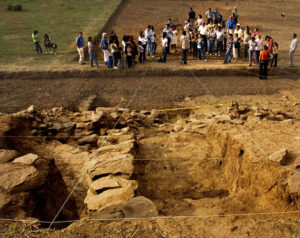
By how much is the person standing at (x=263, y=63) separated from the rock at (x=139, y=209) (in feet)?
30.7

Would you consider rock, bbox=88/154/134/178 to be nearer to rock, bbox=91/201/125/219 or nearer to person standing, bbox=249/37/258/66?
rock, bbox=91/201/125/219

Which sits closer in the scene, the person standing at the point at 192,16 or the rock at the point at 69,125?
the rock at the point at 69,125

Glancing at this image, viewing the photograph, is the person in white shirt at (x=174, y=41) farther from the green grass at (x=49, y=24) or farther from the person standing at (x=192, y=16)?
the green grass at (x=49, y=24)

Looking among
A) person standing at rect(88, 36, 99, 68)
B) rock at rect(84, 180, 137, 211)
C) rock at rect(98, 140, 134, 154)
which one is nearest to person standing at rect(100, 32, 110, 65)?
person standing at rect(88, 36, 99, 68)

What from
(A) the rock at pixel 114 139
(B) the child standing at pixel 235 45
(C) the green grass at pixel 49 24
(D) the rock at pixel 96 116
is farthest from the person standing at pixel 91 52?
(B) the child standing at pixel 235 45

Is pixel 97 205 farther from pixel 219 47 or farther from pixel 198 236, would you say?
pixel 219 47

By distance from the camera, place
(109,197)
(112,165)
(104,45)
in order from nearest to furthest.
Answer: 1. (109,197)
2. (112,165)
3. (104,45)

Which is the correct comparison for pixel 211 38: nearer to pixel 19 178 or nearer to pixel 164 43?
pixel 164 43

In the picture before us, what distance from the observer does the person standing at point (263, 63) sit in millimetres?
11602

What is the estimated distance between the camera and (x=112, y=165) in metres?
6.46

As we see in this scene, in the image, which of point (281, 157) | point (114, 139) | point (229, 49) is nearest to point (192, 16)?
point (229, 49)

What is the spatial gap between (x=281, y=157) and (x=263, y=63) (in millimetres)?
7336

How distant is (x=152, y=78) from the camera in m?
12.7

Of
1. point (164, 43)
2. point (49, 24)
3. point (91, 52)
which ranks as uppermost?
point (49, 24)
